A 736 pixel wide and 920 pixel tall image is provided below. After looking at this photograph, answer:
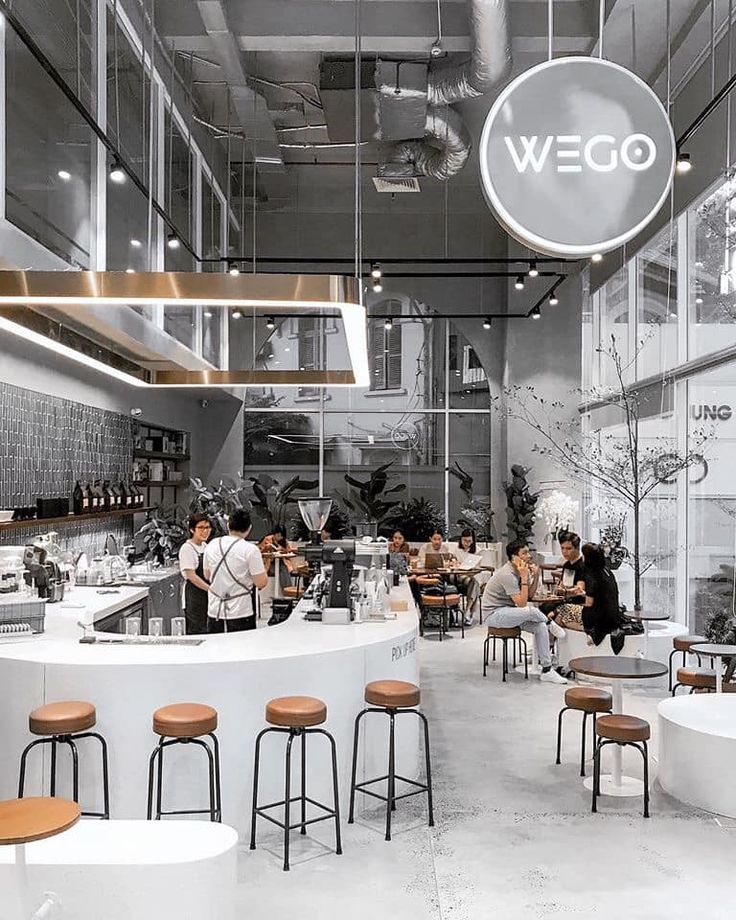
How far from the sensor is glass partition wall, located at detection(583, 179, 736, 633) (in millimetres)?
7844

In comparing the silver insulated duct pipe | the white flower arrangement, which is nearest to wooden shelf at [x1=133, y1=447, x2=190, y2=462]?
the silver insulated duct pipe

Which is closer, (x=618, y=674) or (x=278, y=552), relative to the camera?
(x=618, y=674)

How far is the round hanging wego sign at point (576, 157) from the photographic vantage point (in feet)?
10.4

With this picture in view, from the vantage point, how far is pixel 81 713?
4.21 metres

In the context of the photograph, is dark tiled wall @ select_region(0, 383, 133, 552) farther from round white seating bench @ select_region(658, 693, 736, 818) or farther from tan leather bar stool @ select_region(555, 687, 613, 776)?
round white seating bench @ select_region(658, 693, 736, 818)

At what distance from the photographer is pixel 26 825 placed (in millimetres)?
2682

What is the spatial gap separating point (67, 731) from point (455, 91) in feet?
20.9

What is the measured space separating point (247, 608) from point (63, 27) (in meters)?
4.11

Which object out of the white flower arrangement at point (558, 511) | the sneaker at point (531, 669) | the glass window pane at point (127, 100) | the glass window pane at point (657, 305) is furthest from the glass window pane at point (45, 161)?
the white flower arrangement at point (558, 511)

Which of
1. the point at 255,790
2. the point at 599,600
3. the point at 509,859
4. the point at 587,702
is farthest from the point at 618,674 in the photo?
the point at 599,600

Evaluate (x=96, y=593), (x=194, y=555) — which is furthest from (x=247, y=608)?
(x=96, y=593)

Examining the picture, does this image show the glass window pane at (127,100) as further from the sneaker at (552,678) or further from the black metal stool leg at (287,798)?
the sneaker at (552,678)

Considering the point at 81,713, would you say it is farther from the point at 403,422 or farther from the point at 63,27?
the point at 403,422

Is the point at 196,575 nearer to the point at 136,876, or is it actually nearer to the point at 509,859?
the point at 509,859
